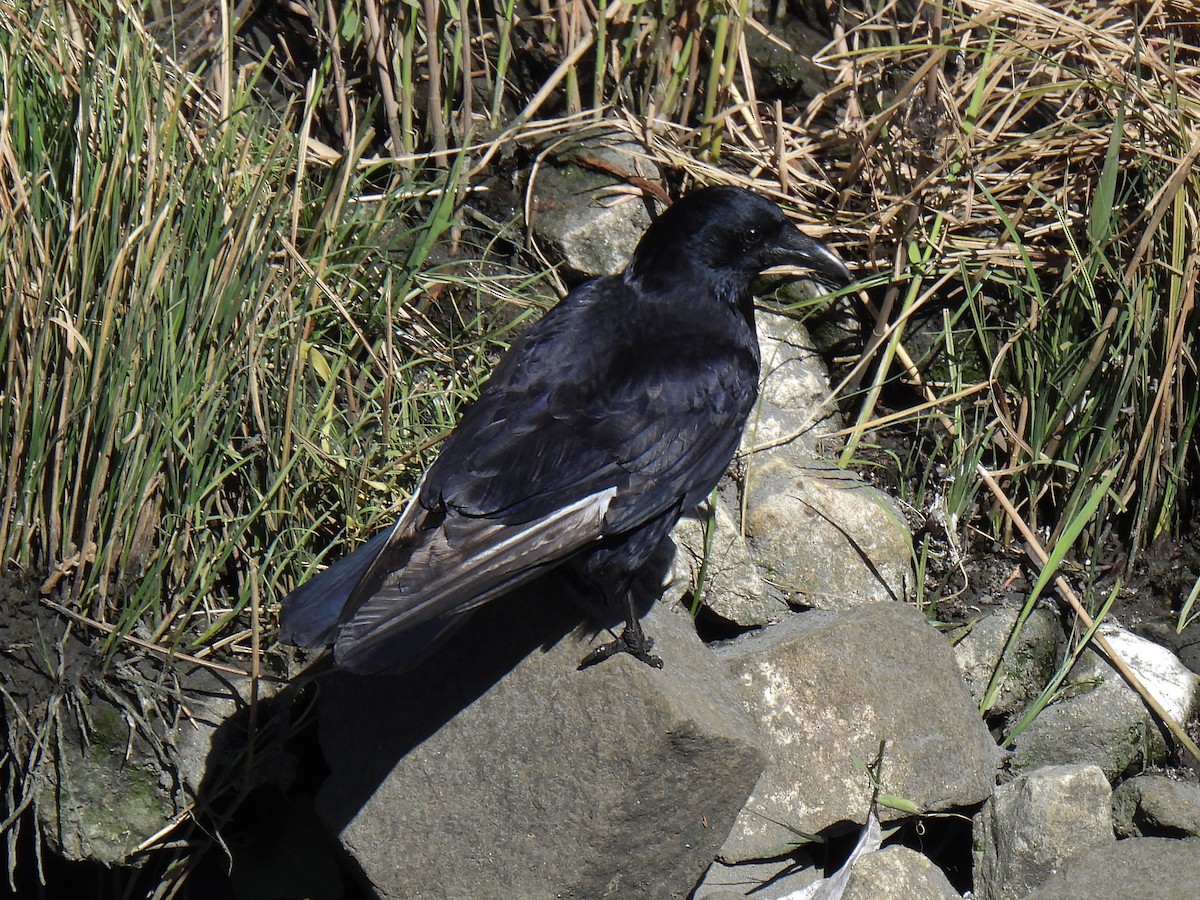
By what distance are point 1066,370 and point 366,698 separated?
195 cm

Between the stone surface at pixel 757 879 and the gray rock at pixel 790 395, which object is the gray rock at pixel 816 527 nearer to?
the gray rock at pixel 790 395

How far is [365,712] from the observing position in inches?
104

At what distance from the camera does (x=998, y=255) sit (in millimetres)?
3316

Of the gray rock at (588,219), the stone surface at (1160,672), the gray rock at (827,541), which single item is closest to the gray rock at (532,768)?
the gray rock at (827,541)

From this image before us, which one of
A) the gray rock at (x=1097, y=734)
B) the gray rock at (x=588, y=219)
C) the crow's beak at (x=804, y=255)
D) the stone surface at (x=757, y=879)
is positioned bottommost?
the stone surface at (x=757, y=879)

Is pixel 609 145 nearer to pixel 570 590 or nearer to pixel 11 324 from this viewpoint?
pixel 570 590

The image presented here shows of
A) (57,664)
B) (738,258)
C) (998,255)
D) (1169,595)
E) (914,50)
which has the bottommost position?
(1169,595)

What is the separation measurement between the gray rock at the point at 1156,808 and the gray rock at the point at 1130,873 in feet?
0.20

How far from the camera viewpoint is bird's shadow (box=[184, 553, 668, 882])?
2.60m

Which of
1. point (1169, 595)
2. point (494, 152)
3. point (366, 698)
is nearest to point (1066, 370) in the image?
point (1169, 595)

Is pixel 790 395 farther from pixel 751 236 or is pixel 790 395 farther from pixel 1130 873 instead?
pixel 1130 873

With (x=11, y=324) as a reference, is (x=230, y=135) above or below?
above

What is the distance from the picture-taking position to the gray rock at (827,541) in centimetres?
310

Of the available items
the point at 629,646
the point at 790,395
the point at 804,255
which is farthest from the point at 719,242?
the point at 629,646
